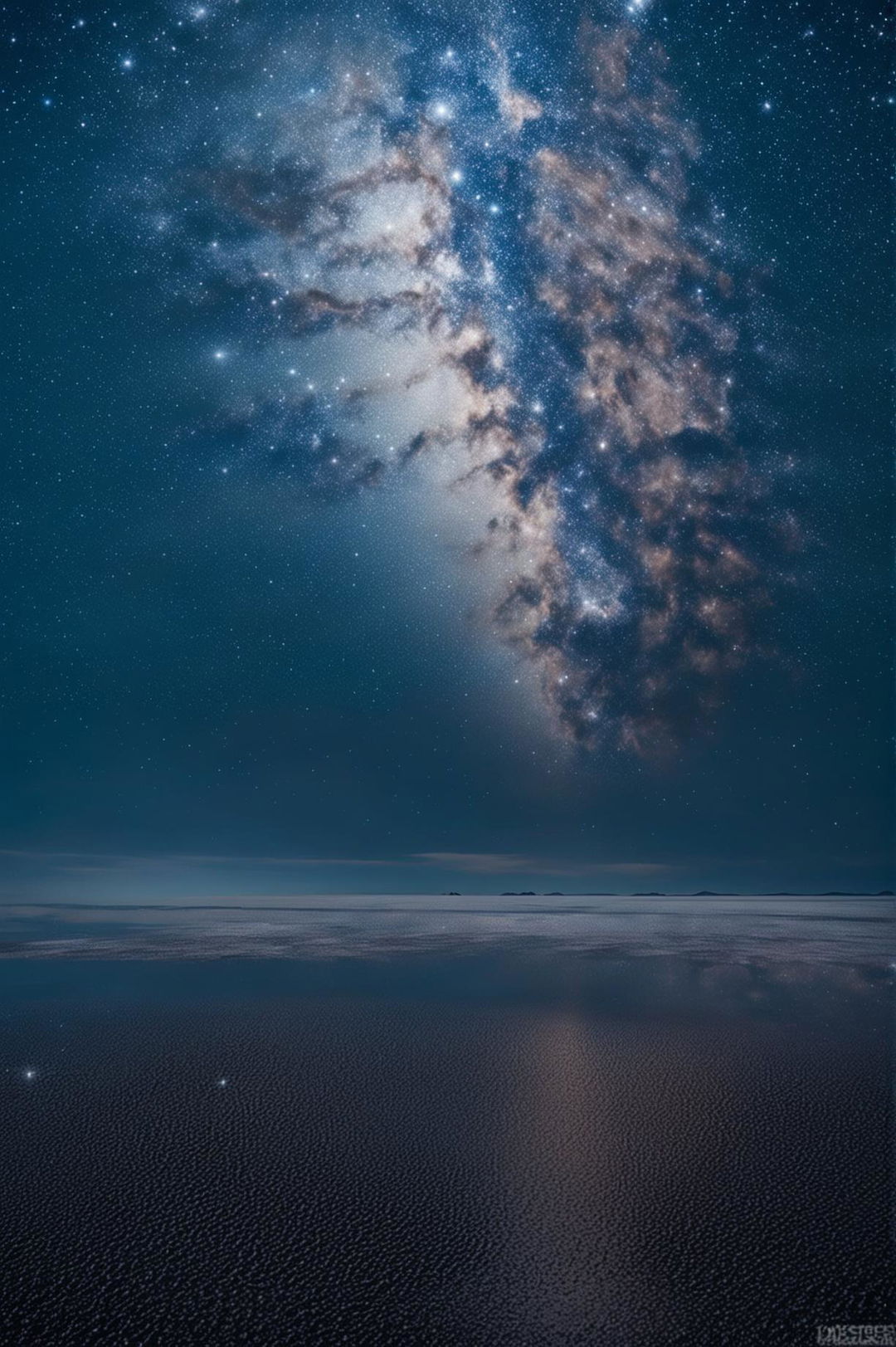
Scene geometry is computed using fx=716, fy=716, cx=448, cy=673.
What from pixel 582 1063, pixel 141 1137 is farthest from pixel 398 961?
pixel 141 1137

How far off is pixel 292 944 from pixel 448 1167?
2127 centimetres

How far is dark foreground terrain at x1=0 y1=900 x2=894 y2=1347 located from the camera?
372 cm

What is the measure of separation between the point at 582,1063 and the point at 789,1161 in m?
3.19

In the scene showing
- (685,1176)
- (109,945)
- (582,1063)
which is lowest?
(109,945)

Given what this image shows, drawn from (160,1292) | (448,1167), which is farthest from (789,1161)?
(160,1292)

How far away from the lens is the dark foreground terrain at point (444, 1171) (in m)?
3.72

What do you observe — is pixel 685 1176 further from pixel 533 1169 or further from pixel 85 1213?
pixel 85 1213

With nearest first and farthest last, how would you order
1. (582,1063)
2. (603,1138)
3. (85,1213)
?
1. (85,1213)
2. (603,1138)
3. (582,1063)

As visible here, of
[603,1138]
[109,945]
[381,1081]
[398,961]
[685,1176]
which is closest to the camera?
[685,1176]

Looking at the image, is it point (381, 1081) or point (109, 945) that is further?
point (109, 945)

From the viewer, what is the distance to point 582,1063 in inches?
336

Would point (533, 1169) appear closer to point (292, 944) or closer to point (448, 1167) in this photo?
point (448, 1167)

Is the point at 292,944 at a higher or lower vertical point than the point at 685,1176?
lower

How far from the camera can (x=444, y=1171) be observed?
5.45 metres
